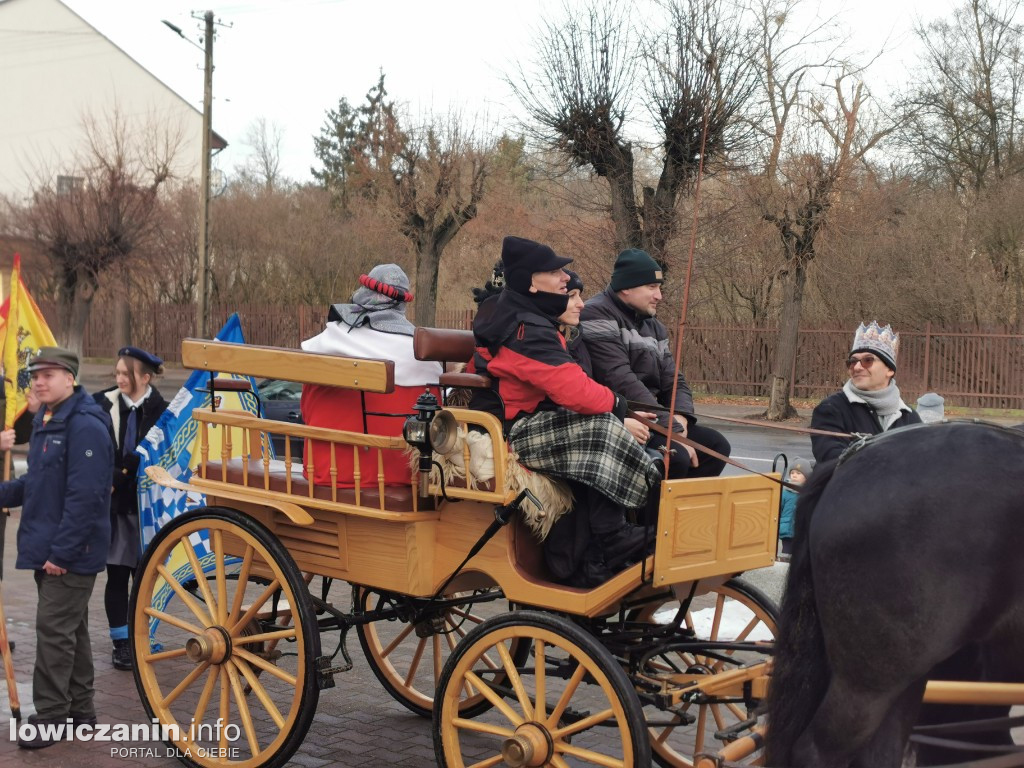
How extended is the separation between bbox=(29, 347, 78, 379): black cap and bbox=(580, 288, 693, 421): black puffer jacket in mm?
2401

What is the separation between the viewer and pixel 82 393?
518 centimetres

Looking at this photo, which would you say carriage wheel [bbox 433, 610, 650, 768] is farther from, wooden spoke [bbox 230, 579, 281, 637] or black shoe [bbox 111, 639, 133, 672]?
black shoe [bbox 111, 639, 133, 672]

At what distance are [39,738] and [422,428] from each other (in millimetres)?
2277

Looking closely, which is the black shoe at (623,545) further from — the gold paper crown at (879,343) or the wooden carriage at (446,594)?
the gold paper crown at (879,343)

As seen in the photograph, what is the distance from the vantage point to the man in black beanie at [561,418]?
411 cm

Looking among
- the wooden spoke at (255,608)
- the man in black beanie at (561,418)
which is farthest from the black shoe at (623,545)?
the wooden spoke at (255,608)

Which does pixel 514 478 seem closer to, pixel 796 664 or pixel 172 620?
pixel 796 664

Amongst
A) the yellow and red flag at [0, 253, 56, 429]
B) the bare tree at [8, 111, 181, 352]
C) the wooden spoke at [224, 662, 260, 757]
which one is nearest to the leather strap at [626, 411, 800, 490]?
the wooden spoke at [224, 662, 260, 757]

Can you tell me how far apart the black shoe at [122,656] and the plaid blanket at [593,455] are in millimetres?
3061

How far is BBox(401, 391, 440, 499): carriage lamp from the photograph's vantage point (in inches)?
162

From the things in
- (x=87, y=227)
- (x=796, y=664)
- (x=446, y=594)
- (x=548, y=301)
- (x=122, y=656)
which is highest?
(x=87, y=227)

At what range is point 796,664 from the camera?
325 centimetres

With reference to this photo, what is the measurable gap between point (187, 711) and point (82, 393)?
1.61m

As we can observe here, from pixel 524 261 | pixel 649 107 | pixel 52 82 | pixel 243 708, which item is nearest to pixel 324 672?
pixel 243 708
